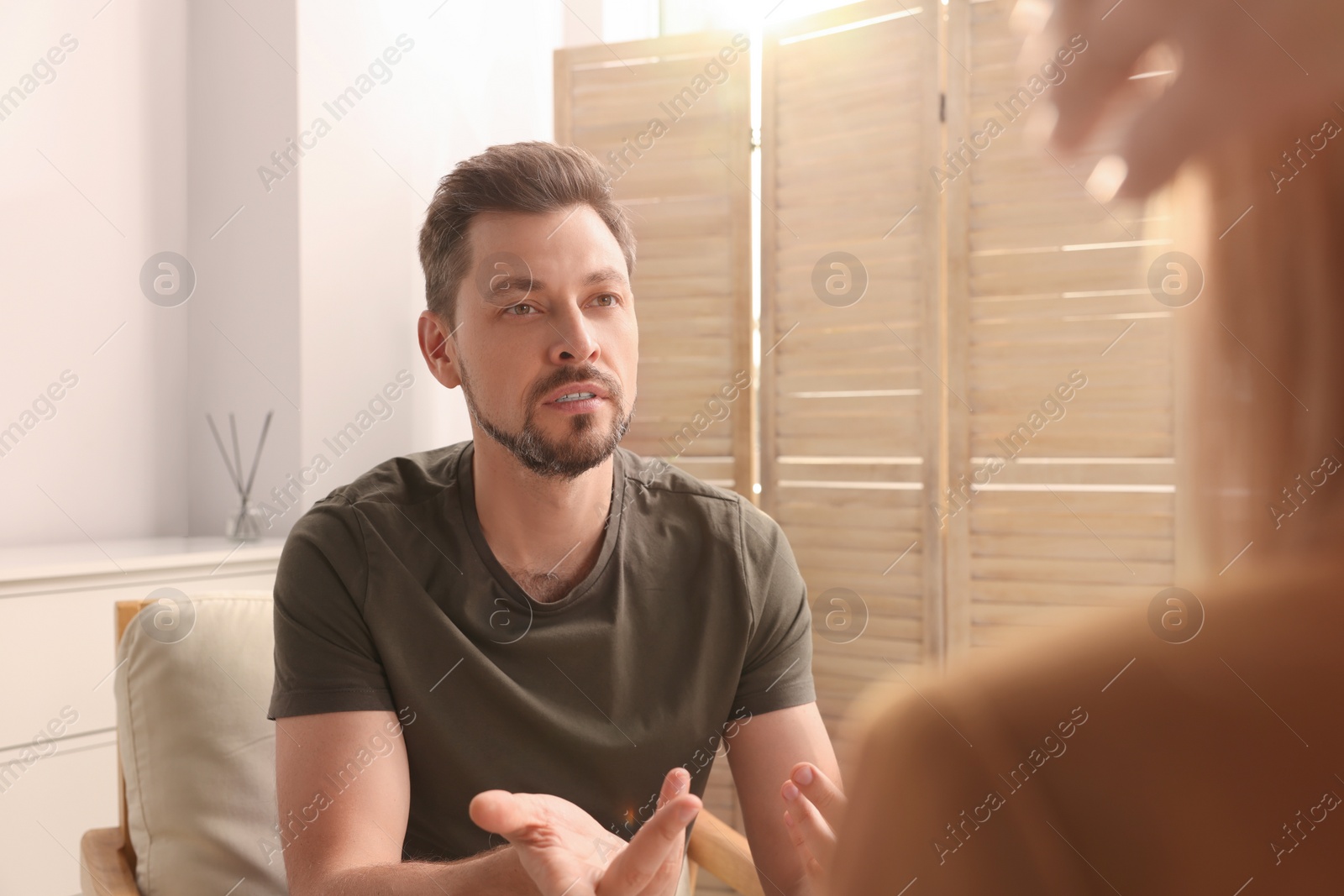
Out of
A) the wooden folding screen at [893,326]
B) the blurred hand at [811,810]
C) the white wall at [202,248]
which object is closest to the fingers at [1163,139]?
the blurred hand at [811,810]

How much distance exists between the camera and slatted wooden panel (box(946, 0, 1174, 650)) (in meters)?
2.14

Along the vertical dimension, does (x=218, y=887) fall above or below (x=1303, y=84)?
below

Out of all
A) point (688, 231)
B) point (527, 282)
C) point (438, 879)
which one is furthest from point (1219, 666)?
point (688, 231)

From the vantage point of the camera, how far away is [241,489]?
260cm

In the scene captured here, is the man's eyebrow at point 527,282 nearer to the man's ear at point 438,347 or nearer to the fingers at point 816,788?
the man's ear at point 438,347

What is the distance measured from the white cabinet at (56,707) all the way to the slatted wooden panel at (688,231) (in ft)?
4.15

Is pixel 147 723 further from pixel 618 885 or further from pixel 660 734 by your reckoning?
pixel 618 885

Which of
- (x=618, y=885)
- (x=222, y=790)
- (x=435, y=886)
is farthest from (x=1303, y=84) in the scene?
(x=222, y=790)

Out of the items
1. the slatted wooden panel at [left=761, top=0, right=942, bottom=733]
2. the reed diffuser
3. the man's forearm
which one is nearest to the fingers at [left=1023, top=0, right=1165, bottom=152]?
the man's forearm

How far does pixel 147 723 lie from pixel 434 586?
42cm

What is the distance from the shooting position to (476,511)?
1.38 meters

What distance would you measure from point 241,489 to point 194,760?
1412 millimetres

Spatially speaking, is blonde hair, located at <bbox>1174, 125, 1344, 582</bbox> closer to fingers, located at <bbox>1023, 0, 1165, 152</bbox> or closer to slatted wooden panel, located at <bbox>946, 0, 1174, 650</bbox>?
fingers, located at <bbox>1023, 0, 1165, 152</bbox>

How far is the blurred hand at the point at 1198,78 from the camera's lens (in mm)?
218
